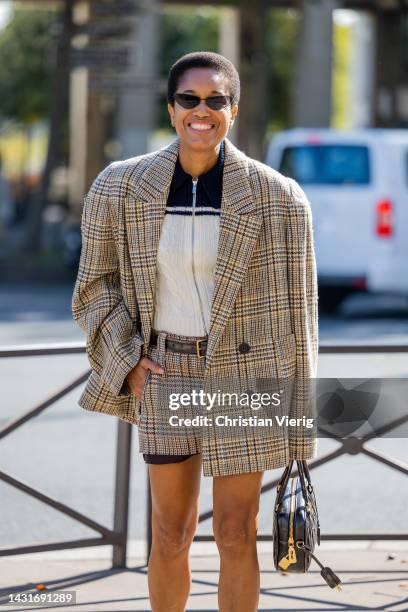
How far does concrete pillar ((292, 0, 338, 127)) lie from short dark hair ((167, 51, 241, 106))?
72.3 ft

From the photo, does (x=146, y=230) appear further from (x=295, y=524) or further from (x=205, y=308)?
(x=295, y=524)

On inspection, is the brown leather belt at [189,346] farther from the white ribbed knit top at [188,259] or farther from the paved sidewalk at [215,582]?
the paved sidewalk at [215,582]

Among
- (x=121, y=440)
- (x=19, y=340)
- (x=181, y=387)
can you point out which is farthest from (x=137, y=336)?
(x=19, y=340)

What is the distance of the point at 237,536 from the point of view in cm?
377

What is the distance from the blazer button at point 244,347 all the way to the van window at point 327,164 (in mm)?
10923

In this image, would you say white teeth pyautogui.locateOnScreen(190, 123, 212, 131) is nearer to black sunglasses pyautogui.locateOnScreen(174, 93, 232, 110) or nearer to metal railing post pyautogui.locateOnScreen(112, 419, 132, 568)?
black sunglasses pyautogui.locateOnScreen(174, 93, 232, 110)

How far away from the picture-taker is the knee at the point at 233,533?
3.76m

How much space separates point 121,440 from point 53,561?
563 mm

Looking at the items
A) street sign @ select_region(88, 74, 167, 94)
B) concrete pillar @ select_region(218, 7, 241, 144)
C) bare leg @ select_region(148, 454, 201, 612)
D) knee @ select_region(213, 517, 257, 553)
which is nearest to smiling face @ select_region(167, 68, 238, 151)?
bare leg @ select_region(148, 454, 201, 612)

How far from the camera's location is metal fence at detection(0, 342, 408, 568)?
17.3ft

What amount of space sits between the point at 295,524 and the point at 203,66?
129cm

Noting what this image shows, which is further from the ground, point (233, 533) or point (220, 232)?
point (220, 232)

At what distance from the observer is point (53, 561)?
18.0 ft

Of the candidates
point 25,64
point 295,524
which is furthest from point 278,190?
point 25,64
